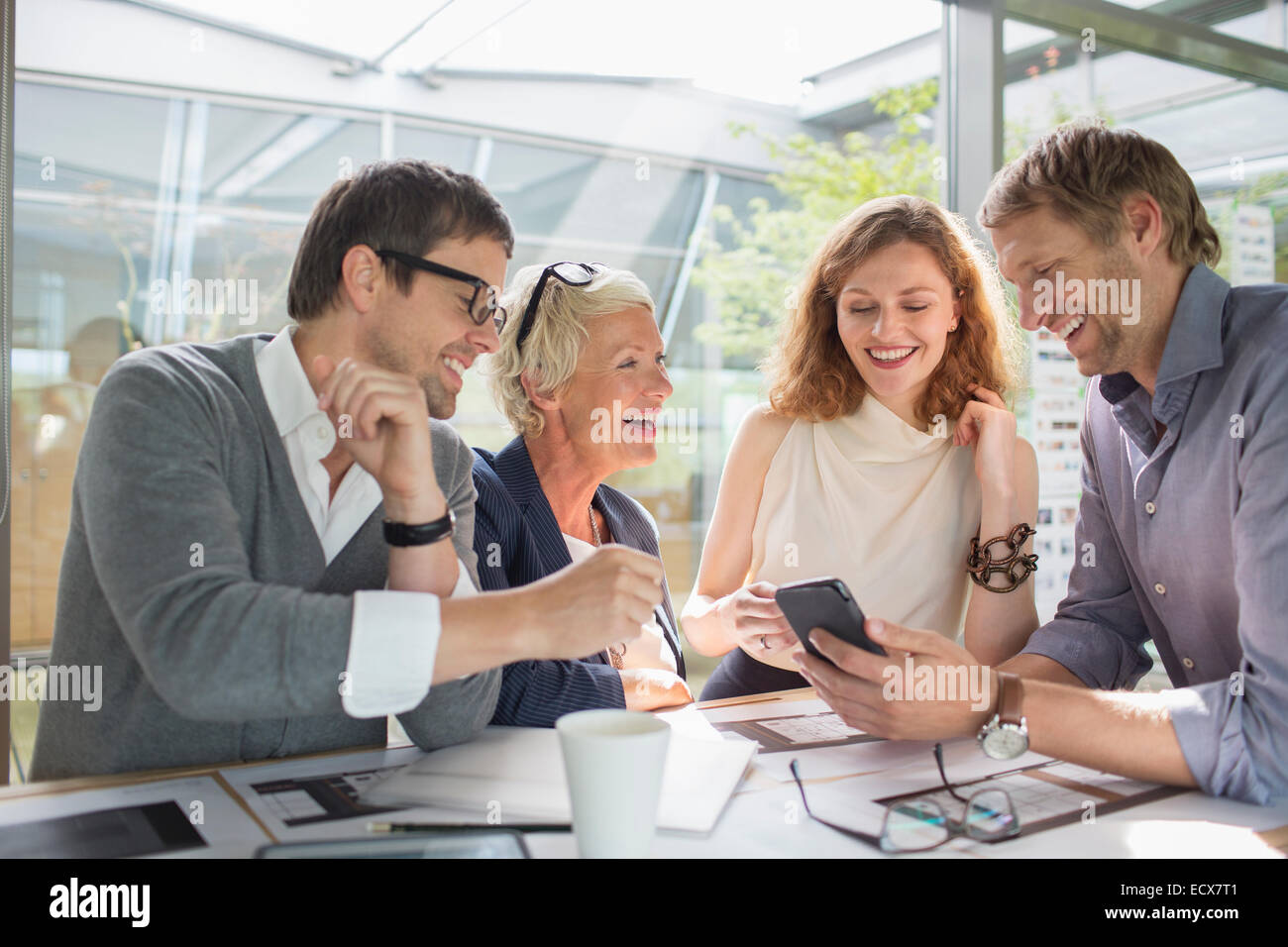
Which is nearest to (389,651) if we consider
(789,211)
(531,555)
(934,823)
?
(934,823)

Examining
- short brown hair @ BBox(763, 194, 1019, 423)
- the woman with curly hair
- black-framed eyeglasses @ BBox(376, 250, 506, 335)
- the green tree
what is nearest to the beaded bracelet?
the woman with curly hair

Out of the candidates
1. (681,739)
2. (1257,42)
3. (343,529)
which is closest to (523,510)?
(343,529)

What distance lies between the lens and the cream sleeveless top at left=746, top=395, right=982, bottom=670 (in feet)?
7.11

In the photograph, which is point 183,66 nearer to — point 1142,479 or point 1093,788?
point 1142,479

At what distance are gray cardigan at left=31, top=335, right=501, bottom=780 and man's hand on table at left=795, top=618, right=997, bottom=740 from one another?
549mm

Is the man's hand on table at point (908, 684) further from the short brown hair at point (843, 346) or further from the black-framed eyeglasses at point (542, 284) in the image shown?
the black-framed eyeglasses at point (542, 284)

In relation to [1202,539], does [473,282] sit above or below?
above

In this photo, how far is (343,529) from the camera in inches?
58.9

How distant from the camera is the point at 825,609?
1344 mm

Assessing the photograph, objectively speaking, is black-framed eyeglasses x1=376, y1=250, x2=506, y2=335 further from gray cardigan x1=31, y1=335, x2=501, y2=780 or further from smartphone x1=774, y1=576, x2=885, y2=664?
smartphone x1=774, y1=576, x2=885, y2=664

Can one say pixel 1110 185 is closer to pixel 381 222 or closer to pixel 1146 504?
pixel 1146 504

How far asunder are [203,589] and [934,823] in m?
0.90

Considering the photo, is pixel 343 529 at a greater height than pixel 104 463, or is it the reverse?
pixel 104 463

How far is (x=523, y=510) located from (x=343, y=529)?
532mm
